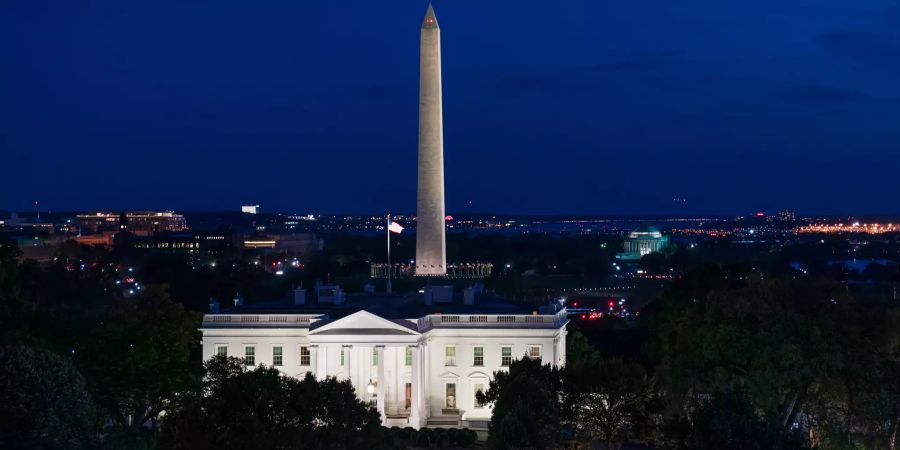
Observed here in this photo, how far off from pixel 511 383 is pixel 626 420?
662 cm

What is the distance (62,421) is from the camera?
4956 cm

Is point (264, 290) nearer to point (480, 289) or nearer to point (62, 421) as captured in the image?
point (480, 289)

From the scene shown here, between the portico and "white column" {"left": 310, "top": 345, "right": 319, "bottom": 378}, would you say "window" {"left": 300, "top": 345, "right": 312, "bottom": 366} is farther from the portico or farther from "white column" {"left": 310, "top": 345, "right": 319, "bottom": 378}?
the portico

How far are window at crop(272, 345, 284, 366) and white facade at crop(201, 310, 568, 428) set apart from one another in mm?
49

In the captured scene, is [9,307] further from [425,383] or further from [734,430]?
[734,430]

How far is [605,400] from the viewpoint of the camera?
62.8 meters

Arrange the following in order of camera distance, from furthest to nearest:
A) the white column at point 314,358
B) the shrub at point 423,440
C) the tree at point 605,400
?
the white column at point 314,358
the shrub at point 423,440
the tree at point 605,400

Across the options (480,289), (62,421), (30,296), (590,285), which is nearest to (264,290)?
(30,296)

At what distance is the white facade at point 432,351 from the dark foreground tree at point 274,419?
25.9 metres

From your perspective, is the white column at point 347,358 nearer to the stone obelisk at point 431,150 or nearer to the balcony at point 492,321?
the balcony at point 492,321

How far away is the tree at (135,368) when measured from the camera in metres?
66.2

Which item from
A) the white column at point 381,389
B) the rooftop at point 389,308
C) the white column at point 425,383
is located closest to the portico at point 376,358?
the white column at point 381,389

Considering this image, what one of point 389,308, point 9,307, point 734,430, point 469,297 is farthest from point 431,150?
point 734,430

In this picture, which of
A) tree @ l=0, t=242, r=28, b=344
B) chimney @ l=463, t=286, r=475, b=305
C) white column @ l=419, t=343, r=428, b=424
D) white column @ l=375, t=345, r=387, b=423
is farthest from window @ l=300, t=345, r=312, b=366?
tree @ l=0, t=242, r=28, b=344
